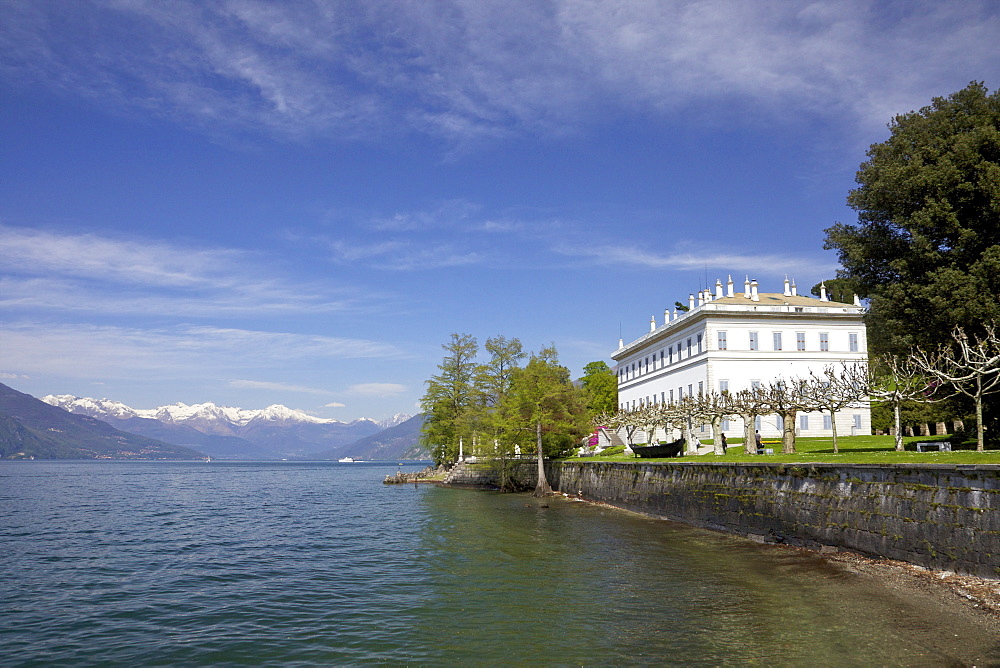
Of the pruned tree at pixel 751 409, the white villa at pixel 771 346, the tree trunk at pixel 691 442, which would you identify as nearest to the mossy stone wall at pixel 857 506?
the pruned tree at pixel 751 409

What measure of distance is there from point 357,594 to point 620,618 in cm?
637

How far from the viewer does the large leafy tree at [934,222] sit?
2302 cm

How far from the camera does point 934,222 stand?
2430cm

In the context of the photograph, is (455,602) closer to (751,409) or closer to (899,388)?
(899,388)

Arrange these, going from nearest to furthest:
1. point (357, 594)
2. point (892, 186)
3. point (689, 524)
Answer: point (357, 594)
point (892, 186)
point (689, 524)

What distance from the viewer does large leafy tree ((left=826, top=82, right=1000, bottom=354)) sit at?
2302 cm

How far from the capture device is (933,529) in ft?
49.9

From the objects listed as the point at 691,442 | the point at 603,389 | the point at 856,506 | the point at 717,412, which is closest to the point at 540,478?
the point at 691,442

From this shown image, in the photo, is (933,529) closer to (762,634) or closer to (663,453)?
(762,634)

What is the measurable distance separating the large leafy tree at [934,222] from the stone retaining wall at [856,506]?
851 cm

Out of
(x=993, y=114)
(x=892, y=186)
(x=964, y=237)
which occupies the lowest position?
(x=964, y=237)

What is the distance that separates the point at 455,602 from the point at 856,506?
35.0ft

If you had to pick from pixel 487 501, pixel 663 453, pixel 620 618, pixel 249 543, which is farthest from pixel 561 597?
pixel 487 501

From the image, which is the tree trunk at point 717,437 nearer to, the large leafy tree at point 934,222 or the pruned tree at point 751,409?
the pruned tree at point 751,409
